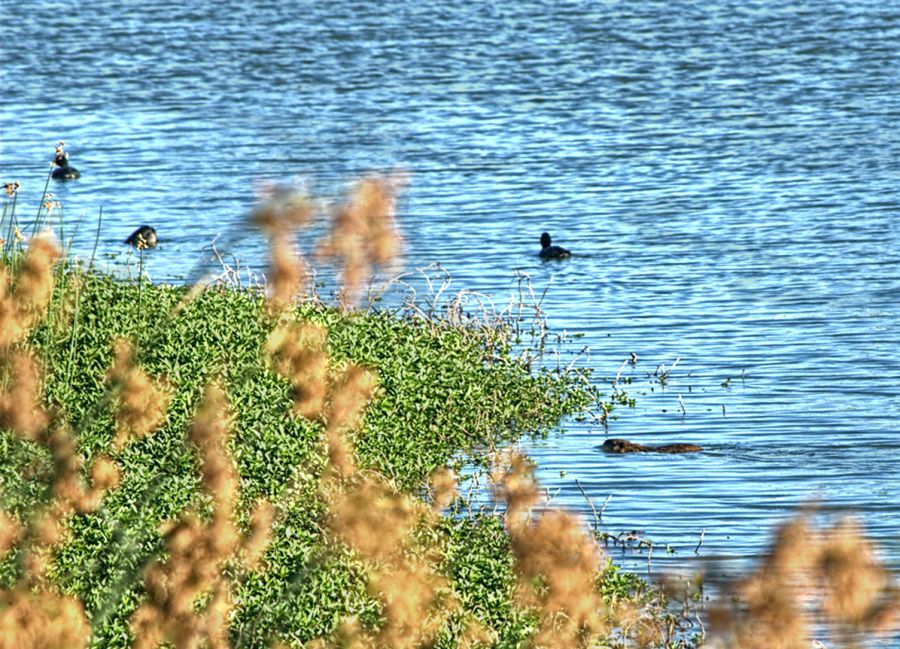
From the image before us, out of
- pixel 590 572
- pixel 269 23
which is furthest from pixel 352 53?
pixel 590 572

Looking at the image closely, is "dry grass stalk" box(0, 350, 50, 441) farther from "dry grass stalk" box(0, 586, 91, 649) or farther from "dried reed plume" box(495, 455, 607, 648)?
"dried reed plume" box(495, 455, 607, 648)

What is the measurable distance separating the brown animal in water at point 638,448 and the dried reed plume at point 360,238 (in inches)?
481

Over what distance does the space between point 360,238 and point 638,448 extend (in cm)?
1244

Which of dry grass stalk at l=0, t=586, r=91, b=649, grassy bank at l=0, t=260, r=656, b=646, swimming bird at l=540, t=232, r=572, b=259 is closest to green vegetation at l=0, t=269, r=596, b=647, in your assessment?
grassy bank at l=0, t=260, r=656, b=646

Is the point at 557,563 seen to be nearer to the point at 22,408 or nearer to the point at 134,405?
the point at 134,405

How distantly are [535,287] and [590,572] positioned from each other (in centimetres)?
1967

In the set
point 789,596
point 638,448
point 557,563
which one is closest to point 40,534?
point 557,563

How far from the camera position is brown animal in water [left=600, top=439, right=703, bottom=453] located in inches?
632

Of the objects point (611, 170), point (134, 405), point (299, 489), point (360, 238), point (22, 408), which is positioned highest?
point (360, 238)

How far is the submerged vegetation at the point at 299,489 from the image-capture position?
381cm

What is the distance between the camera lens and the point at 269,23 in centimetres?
5228

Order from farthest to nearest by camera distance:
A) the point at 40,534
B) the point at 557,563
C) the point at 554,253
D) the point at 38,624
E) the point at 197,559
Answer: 1. the point at 554,253
2. the point at 40,534
3. the point at 197,559
4. the point at 557,563
5. the point at 38,624

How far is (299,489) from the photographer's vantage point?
1229 cm

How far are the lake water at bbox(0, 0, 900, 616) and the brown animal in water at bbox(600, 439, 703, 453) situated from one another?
0.46 ft
